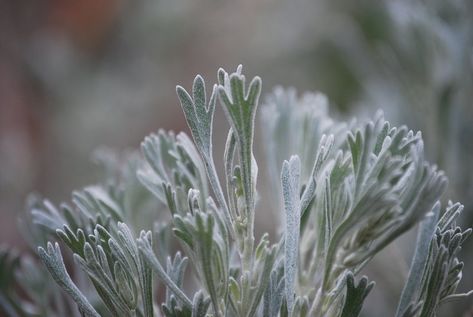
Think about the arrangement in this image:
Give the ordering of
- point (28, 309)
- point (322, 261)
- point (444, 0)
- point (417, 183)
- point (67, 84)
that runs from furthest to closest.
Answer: point (67, 84)
point (444, 0)
point (28, 309)
point (322, 261)
point (417, 183)

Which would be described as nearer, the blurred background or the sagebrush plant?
the sagebrush plant

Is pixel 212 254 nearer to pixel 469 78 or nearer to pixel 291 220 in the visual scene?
pixel 291 220

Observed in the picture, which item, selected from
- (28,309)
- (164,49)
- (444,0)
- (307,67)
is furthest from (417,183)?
(164,49)

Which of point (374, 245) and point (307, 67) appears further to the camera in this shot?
point (307, 67)

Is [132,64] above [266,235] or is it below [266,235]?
above

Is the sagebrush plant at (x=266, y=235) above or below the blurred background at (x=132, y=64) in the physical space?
below

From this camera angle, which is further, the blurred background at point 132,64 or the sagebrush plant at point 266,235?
the blurred background at point 132,64

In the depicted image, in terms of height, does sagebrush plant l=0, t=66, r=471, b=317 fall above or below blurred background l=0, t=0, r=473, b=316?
below

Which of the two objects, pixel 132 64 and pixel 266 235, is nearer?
pixel 266 235
